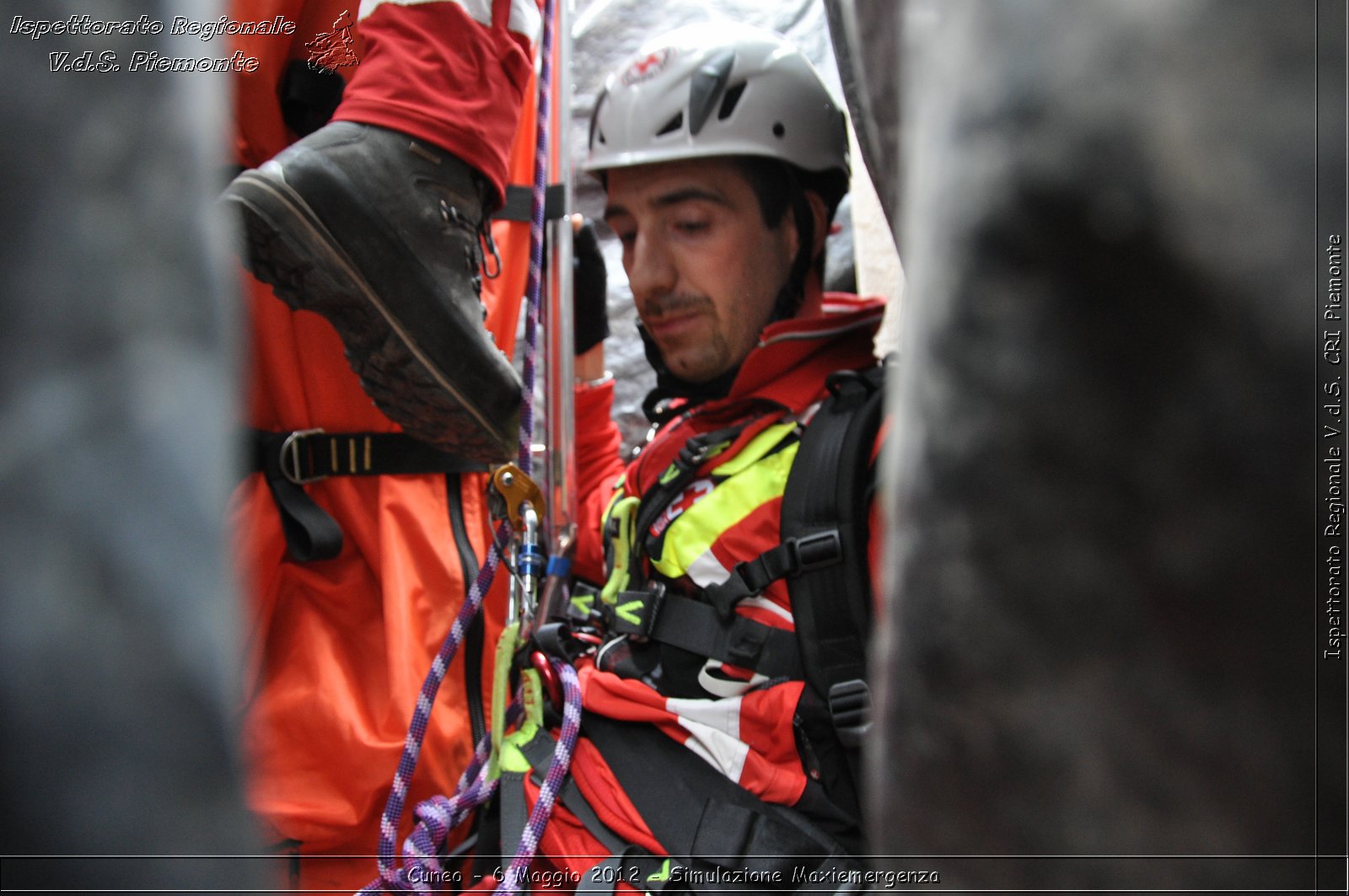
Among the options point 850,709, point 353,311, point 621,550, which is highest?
point 353,311

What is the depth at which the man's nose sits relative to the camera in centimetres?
128

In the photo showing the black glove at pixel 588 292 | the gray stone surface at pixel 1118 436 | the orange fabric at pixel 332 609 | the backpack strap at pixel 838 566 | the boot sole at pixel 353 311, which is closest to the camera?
the gray stone surface at pixel 1118 436

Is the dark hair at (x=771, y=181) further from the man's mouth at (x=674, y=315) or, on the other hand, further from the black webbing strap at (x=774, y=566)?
the black webbing strap at (x=774, y=566)

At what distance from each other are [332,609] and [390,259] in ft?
1.68

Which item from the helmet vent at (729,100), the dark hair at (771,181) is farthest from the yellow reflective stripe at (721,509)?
the helmet vent at (729,100)

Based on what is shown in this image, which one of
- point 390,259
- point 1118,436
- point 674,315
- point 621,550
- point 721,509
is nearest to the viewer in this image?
point 1118,436

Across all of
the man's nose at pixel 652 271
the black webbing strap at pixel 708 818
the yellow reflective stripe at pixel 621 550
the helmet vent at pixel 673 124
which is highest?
the helmet vent at pixel 673 124

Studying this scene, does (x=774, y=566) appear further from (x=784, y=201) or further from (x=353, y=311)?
(x=784, y=201)

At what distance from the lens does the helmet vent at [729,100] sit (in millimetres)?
1315

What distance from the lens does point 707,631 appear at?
1000mm

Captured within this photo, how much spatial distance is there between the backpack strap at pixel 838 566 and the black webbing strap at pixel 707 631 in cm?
4

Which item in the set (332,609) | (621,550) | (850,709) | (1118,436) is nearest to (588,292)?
(621,550)

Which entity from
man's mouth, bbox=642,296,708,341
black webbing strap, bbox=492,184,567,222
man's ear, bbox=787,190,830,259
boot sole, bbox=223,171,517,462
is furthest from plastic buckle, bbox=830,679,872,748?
black webbing strap, bbox=492,184,567,222

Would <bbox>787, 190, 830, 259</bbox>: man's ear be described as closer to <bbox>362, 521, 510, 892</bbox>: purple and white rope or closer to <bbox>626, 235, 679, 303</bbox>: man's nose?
<bbox>626, 235, 679, 303</bbox>: man's nose
